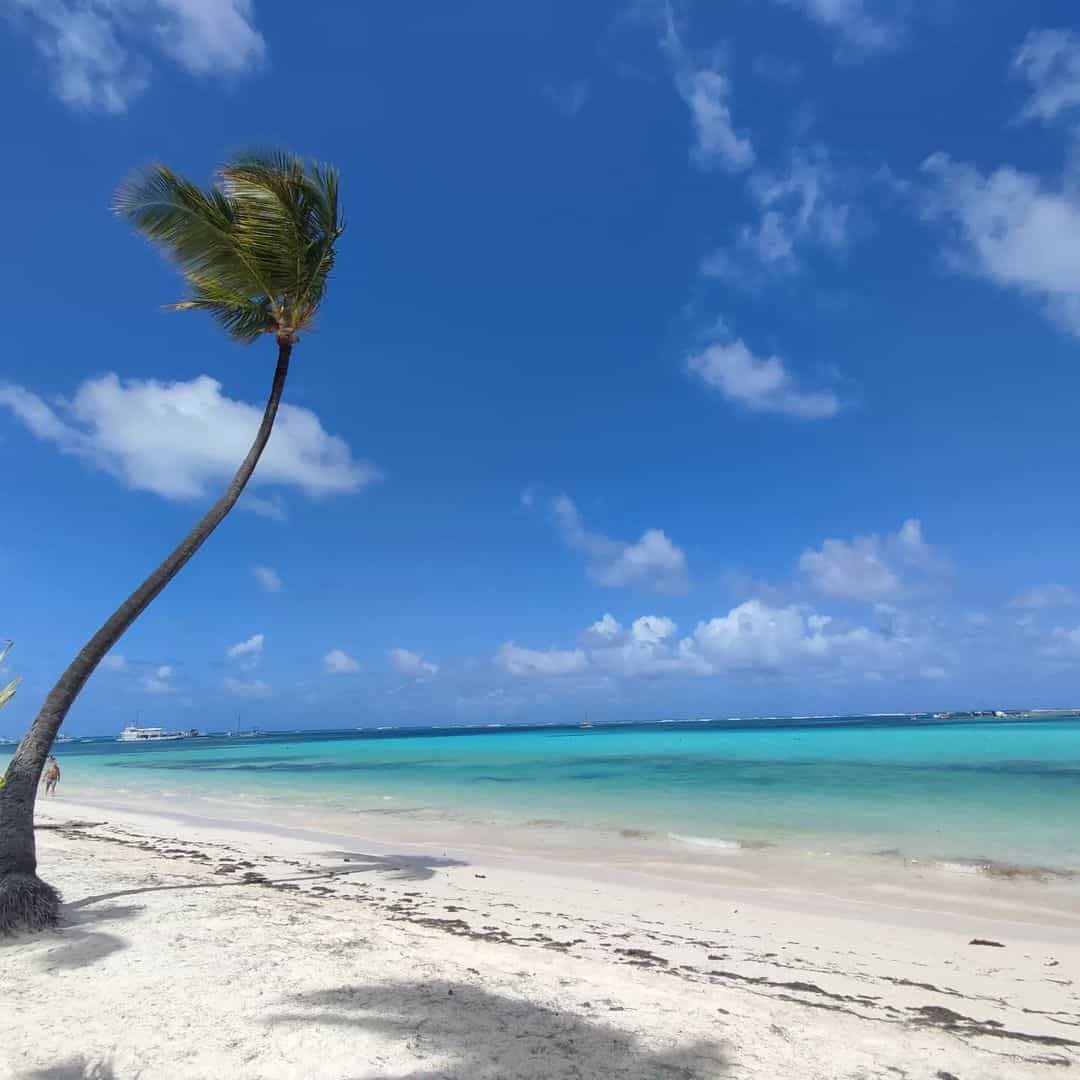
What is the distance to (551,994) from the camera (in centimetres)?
538

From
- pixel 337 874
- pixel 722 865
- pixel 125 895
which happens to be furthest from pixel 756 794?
pixel 125 895

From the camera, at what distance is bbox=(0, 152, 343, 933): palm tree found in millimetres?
7891

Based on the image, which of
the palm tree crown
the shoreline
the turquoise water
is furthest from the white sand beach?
the palm tree crown

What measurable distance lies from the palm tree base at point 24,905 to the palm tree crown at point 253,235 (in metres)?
6.29

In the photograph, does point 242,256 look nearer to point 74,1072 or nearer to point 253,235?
point 253,235

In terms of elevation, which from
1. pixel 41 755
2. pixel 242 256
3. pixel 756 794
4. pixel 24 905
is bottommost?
pixel 756 794

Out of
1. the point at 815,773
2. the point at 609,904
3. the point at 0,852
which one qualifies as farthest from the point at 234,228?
the point at 815,773

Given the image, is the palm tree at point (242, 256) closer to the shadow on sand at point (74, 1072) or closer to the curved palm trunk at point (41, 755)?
the curved palm trunk at point (41, 755)

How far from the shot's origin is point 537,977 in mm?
5785

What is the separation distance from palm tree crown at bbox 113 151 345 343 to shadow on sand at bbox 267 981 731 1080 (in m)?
7.27

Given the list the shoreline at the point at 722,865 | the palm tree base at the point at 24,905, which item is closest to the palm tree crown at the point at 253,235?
the palm tree base at the point at 24,905

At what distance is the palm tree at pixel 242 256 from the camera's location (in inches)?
311

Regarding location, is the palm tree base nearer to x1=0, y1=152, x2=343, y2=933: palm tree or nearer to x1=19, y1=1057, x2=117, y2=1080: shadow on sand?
x1=0, y1=152, x2=343, y2=933: palm tree

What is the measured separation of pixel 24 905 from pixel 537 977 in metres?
4.49
